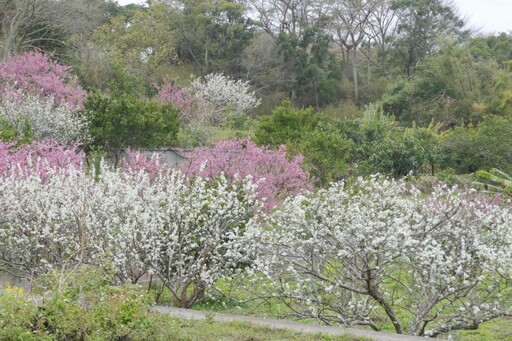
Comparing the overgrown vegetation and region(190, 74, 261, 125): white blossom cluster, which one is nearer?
the overgrown vegetation

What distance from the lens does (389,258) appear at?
5500mm

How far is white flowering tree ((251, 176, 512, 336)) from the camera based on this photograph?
5.50 m

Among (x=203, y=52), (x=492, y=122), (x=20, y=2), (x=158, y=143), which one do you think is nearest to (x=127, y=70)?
(x=20, y=2)

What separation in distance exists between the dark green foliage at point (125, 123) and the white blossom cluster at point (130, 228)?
8996 mm

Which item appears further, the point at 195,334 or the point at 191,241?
the point at 191,241

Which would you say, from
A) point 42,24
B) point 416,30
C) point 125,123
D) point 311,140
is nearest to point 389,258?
point 311,140

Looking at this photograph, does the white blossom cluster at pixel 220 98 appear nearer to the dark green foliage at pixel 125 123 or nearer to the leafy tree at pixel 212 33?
the leafy tree at pixel 212 33

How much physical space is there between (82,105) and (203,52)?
727 inches

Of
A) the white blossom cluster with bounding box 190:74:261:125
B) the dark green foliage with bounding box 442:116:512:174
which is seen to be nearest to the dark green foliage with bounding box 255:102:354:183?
the dark green foliage with bounding box 442:116:512:174

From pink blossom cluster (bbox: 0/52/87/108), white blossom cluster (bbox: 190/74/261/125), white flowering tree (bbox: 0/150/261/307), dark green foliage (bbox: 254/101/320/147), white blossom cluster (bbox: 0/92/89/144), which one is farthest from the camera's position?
white blossom cluster (bbox: 190/74/261/125)

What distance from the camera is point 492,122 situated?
21625mm

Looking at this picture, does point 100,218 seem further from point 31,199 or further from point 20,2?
point 20,2

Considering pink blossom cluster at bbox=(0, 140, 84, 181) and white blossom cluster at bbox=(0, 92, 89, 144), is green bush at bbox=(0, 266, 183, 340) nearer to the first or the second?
pink blossom cluster at bbox=(0, 140, 84, 181)

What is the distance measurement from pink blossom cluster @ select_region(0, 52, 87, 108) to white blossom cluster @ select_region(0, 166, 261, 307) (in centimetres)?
1189
